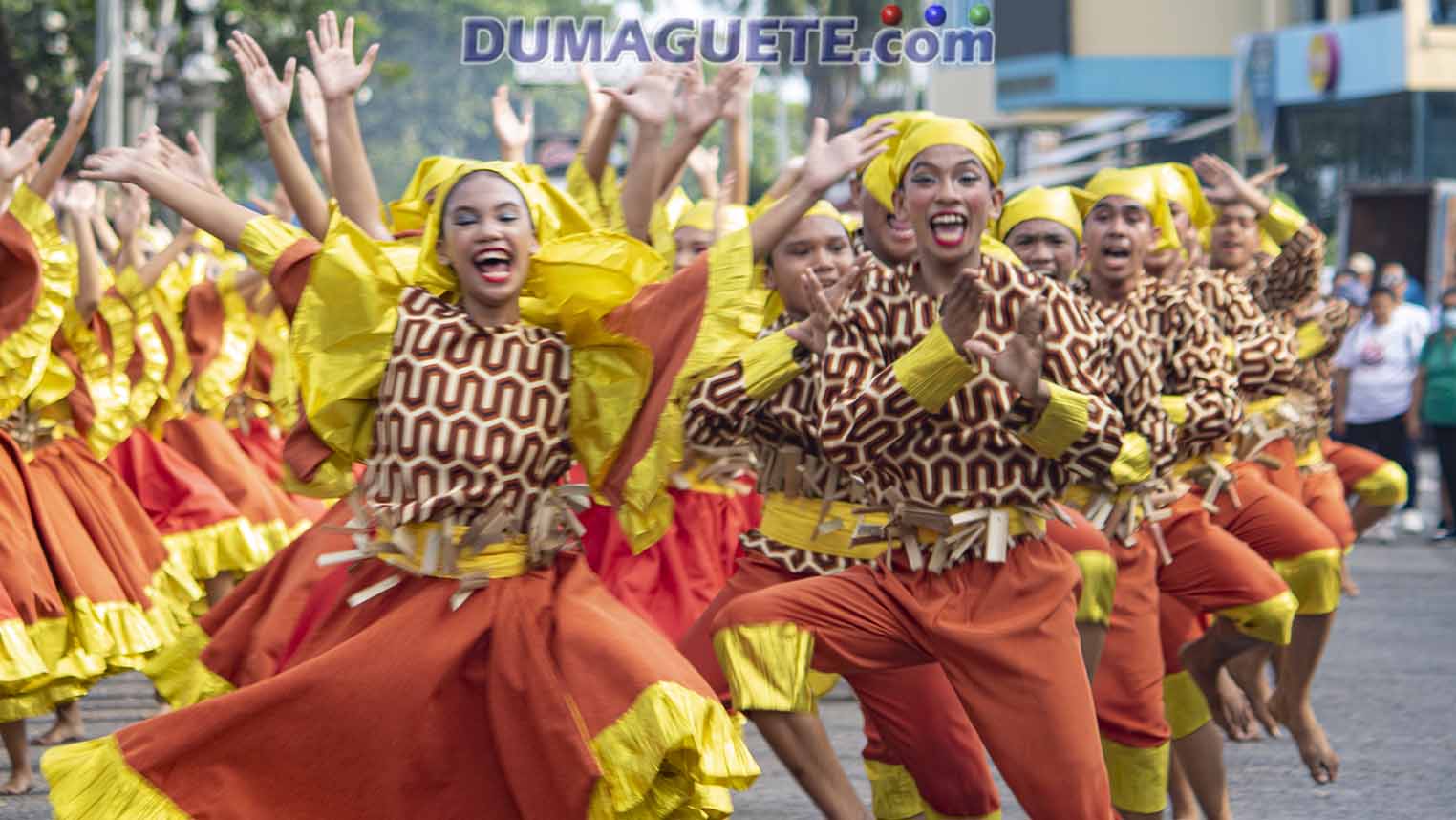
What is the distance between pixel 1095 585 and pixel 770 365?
3.63 ft

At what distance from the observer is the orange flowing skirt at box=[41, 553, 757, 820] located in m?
5.30

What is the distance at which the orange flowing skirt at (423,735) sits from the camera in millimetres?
5297

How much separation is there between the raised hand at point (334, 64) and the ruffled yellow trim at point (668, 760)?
8.19 ft

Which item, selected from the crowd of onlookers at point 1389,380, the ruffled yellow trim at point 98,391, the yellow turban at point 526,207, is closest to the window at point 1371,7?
the crowd of onlookers at point 1389,380

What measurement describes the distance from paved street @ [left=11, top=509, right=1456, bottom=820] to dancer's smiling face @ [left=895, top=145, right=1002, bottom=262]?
110 inches

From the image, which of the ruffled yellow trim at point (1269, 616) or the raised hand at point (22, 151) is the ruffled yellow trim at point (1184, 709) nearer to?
the ruffled yellow trim at point (1269, 616)

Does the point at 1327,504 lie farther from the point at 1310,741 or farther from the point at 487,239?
the point at 487,239

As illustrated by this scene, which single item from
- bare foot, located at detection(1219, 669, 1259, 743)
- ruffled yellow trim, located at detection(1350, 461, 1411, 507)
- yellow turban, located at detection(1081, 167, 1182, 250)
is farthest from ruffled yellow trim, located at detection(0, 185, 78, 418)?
ruffled yellow trim, located at detection(1350, 461, 1411, 507)

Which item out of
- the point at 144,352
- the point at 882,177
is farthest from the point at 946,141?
the point at 144,352

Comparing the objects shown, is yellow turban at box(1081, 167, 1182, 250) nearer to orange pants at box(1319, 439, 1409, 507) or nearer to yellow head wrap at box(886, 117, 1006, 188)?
yellow head wrap at box(886, 117, 1006, 188)

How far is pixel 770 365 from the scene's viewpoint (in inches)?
252

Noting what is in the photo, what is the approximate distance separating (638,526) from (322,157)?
8.57 ft

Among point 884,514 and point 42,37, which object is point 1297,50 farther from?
point 884,514

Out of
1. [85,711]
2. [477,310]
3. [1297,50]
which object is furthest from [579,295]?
[1297,50]
